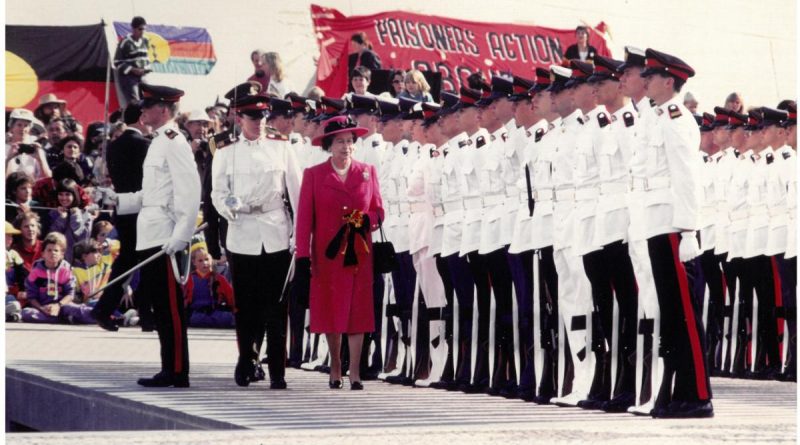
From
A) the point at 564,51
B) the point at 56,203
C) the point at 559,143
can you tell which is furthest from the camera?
the point at 56,203

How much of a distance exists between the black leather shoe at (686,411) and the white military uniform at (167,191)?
262 centimetres

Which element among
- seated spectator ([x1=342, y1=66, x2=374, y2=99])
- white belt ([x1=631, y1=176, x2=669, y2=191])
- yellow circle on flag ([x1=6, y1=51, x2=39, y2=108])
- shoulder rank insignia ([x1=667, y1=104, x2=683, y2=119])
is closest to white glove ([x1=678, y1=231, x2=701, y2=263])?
white belt ([x1=631, y1=176, x2=669, y2=191])

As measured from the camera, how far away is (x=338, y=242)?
31.7 ft

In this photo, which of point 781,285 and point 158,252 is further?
point 781,285

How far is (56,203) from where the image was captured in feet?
41.3

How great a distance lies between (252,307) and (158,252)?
661mm

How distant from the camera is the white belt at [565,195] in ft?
29.3

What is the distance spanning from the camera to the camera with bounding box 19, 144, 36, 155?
11.9 meters

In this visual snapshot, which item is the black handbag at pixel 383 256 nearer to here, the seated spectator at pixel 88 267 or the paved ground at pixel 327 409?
the paved ground at pixel 327 409

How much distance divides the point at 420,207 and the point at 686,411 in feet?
9.73

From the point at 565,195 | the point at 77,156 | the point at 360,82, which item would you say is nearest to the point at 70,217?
the point at 77,156

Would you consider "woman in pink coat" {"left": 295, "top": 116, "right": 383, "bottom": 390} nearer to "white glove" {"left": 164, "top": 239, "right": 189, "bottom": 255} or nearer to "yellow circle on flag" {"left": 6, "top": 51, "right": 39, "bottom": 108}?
"white glove" {"left": 164, "top": 239, "right": 189, "bottom": 255}

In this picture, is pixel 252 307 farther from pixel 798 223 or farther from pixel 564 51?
pixel 798 223

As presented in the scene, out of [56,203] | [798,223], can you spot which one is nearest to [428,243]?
[798,223]
